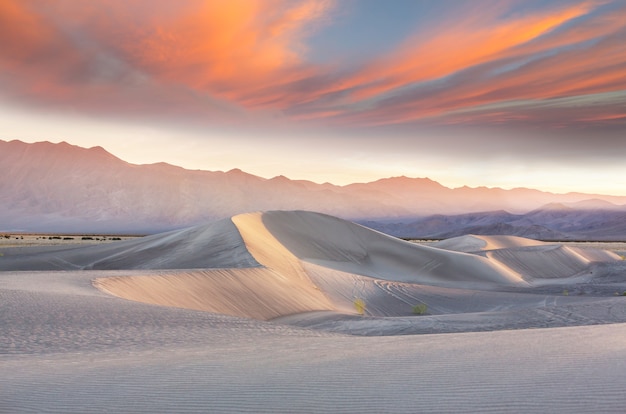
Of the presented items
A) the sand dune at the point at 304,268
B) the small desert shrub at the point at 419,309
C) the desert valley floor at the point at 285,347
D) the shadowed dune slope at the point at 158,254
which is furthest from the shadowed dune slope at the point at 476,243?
the small desert shrub at the point at 419,309

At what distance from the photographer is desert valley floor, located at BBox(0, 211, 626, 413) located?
4.56m

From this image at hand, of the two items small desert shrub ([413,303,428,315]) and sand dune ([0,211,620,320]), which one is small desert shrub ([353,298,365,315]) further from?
small desert shrub ([413,303,428,315])

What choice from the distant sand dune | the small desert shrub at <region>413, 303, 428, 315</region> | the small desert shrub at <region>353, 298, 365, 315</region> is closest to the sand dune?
the distant sand dune

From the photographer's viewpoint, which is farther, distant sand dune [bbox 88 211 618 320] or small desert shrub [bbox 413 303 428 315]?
small desert shrub [bbox 413 303 428 315]

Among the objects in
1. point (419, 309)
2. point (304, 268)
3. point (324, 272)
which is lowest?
point (419, 309)

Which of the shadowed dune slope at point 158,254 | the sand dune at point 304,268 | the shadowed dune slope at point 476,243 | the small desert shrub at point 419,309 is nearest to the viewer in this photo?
the sand dune at point 304,268

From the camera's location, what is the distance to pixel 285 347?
7926mm

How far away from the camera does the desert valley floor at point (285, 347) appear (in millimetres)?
4562

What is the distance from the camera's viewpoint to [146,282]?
16.8m

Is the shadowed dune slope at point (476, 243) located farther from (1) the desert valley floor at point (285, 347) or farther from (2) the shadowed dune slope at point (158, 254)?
(1) the desert valley floor at point (285, 347)

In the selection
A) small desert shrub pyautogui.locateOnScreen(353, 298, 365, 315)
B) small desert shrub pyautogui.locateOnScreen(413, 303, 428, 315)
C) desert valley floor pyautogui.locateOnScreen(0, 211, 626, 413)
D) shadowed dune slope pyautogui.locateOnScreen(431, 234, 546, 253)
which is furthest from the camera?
shadowed dune slope pyautogui.locateOnScreen(431, 234, 546, 253)

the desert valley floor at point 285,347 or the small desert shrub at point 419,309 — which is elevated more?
the desert valley floor at point 285,347

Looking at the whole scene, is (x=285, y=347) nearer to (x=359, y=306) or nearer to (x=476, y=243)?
(x=359, y=306)

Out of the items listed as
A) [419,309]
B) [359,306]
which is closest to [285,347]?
[419,309]
